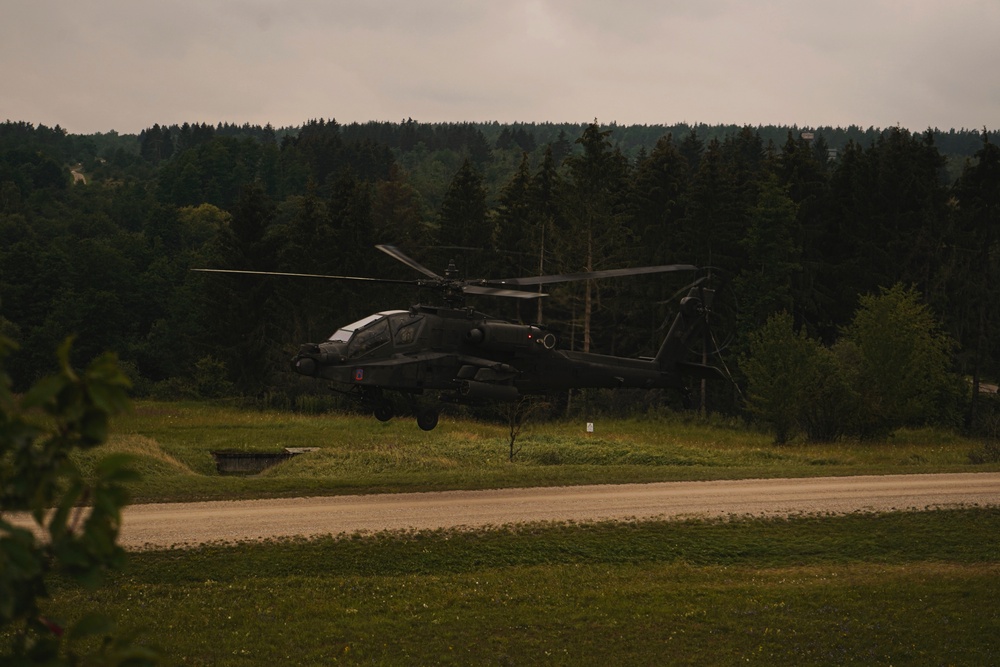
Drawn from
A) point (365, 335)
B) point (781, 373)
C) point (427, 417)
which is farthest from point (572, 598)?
point (781, 373)

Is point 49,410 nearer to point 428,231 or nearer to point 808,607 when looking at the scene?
point 808,607

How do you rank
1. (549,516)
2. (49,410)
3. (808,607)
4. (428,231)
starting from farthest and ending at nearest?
(428,231)
(549,516)
(808,607)
(49,410)

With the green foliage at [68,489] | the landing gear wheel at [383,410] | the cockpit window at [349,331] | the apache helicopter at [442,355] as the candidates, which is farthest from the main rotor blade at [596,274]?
the green foliage at [68,489]

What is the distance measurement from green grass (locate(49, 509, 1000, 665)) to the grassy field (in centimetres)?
4

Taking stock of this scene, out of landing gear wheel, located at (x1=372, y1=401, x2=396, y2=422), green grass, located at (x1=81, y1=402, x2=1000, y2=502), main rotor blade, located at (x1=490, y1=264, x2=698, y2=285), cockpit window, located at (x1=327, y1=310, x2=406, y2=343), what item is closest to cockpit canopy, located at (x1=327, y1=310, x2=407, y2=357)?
cockpit window, located at (x1=327, y1=310, x2=406, y2=343)

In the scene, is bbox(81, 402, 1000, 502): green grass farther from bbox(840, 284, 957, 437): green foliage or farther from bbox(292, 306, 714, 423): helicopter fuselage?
bbox(292, 306, 714, 423): helicopter fuselage

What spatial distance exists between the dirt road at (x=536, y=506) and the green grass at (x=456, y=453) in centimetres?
124

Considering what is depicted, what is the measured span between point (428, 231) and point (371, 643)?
224 ft

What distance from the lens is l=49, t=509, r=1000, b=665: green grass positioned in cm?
1916

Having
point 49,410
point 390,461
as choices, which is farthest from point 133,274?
point 49,410

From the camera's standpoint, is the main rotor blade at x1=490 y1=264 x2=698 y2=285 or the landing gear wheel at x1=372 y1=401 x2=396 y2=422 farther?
the landing gear wheel at x1=372 y1=401 x2=396 y2=422

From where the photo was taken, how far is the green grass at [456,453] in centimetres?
3058

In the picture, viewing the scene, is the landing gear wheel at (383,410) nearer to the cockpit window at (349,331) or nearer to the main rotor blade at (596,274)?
the cockpit window at (349,331)

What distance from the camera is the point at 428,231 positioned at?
281 ft
